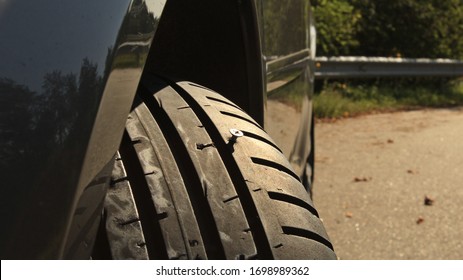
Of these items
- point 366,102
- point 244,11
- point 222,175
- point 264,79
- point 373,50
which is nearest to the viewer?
point 222,175

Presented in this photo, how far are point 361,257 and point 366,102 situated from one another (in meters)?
8.61

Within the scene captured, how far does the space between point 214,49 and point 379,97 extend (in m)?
10.9

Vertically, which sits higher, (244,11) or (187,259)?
(244,11)

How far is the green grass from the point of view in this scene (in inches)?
449

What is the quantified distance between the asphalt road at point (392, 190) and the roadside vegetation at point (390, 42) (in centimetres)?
303

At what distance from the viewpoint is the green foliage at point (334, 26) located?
46.0 feet

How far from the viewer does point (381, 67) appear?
43.4 feet

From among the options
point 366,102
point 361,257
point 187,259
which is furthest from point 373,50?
point 187,259

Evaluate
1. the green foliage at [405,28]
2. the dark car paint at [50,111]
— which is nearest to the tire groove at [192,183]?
the dark car paint at [50,111]

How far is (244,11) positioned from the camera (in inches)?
96.5

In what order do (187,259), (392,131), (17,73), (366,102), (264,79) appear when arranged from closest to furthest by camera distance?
(17,73)
(187,259)
(264,79)
(392,131)
(366,102)

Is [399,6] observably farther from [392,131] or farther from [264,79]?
[264,79]

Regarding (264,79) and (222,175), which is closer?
(222,175)

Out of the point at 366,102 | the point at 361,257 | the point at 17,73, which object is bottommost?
the point at 366,102
